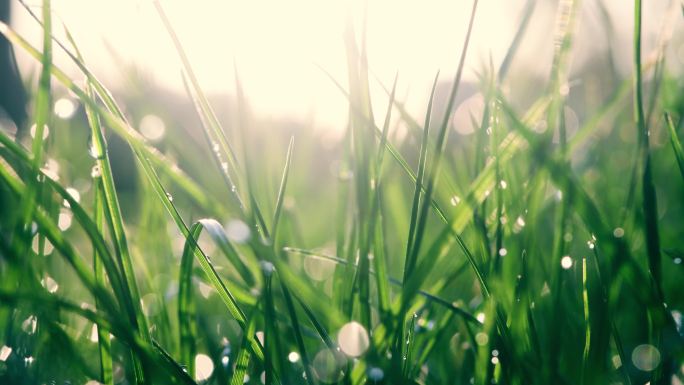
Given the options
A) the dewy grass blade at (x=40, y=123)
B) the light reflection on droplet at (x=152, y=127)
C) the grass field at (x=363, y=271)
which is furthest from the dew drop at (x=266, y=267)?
the light reflection on droplet at (x=152, y=127)

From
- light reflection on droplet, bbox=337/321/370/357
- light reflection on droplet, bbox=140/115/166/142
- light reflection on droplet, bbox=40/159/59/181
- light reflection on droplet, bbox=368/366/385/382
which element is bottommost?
light reflection on droplet, bbox=368/366/385/382

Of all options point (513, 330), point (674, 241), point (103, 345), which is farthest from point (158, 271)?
point (674, 241)

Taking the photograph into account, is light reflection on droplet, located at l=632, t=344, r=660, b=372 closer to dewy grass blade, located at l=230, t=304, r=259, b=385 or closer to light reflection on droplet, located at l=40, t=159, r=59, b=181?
dewy grass blade, located at l=230, t=304, r=259, b=385

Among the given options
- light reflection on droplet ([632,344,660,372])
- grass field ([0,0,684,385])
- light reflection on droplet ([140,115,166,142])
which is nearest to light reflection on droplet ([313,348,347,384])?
grass field ([0,0,684,385])

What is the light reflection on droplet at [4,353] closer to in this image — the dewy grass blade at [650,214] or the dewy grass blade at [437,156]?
the dewy grass blade at [437,156]

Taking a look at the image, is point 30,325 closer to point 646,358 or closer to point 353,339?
point 353,339

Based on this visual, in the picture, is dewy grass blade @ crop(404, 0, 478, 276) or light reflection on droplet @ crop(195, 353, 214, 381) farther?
light reflection on droplet @ crop(195, 353, 214, 381)

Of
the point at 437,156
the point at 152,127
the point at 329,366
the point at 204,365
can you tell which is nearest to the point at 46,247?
the point at 152,127

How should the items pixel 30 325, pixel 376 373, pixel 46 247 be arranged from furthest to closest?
pixel 46 247, pixel 30 325, pixel 376 373
